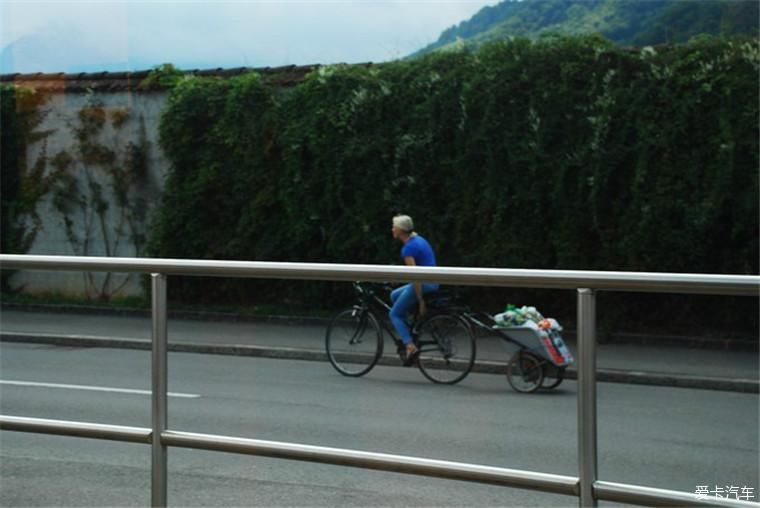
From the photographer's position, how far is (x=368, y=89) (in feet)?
46.7

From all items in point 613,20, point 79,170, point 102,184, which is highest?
point 613,20

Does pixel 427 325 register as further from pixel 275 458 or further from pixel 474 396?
pixel 275 458

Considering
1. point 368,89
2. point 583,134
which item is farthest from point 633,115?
point 368,89

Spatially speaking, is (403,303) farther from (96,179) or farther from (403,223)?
(96,179)

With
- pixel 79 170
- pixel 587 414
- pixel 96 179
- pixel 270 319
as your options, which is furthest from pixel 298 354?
pixel 79 170

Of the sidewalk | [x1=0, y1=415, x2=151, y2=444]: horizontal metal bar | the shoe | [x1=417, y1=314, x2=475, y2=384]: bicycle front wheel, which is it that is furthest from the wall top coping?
[x1=417, y1=314, x2=475, y2=384]: bicycle front wheel

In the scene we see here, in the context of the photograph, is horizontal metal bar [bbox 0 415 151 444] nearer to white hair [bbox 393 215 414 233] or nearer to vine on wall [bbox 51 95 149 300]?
white hair [bbox 393 215 414 233]

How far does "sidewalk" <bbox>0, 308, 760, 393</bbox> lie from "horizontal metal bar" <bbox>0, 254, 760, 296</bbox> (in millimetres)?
157

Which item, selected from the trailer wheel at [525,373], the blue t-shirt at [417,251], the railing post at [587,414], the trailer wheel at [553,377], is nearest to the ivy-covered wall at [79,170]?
the blue t-shirt at [417,251]

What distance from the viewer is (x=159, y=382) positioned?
3.14 m

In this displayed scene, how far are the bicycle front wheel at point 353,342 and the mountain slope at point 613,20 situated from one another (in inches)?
416

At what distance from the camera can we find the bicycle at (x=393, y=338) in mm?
2936

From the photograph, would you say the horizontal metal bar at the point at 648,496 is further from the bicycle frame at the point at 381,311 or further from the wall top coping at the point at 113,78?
the wall top coping at the point at 113,78

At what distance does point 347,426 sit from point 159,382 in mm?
597
